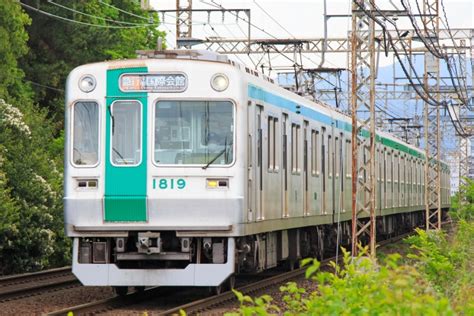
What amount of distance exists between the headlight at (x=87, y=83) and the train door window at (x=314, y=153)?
6405mm

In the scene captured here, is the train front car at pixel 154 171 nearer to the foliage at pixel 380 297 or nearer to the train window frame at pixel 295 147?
the train window frame at pixel 295 147

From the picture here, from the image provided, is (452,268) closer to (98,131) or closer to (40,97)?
(98,131)

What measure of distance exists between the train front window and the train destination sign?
0.19m

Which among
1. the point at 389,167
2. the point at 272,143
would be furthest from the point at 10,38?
the point at 272,143

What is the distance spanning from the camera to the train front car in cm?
1441

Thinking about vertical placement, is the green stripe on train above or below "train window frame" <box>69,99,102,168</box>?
below

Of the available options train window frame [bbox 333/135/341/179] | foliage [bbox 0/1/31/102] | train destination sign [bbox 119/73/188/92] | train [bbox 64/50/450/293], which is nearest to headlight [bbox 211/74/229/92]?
train [bbox 64/50/450/293]

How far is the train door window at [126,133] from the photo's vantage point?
14586 mm

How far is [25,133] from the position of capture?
977 inches

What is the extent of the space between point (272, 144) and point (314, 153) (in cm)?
389

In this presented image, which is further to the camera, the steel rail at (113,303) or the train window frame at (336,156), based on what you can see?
the train window frame at (336,156)

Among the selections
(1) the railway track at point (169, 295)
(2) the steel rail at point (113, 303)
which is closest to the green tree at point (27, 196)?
(2) the steel rail at point (113, 303)

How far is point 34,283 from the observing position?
1862 cm

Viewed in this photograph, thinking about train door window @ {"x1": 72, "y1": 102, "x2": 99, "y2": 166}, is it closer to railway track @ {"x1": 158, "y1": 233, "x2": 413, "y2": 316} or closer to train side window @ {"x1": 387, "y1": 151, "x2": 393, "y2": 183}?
railway track @ {"x1": 158, "y1": 233, "x2": 413, "y2": 316}
